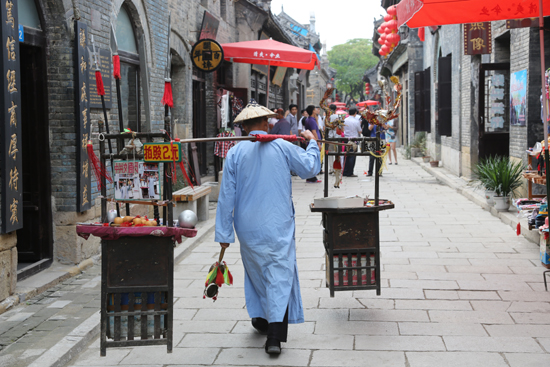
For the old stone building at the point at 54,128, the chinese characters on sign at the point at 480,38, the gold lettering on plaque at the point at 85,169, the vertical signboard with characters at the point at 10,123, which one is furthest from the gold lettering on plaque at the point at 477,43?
the vertical signboard with characters at the point at 10,123

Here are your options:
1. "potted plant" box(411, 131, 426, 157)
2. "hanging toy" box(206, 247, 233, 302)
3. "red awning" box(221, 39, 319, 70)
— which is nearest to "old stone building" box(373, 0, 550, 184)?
"potted plant" box(411, 131, 426, 157)

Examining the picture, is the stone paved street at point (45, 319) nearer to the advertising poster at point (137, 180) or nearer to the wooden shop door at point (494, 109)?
the advertising poster at point (137, 180)

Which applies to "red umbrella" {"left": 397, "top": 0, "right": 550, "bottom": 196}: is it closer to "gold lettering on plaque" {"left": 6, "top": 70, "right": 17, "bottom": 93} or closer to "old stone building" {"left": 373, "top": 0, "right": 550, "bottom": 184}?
"old stone building" {"left": 373, "top": 0, "right": 550, "bottom": 184}

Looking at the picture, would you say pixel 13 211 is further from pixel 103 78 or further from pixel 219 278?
pixel 103 78

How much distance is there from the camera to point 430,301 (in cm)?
577

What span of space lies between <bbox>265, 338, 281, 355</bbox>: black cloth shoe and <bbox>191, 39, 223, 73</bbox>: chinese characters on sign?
29.5 feet

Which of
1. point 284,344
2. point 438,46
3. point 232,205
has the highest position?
point 438,46

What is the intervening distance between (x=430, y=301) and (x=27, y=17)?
478 cm

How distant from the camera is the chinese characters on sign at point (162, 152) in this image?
4.17 meters

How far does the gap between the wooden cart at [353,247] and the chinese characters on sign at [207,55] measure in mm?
7838

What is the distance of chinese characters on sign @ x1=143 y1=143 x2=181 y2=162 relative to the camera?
4.17 meters

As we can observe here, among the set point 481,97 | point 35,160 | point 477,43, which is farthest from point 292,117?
point 35,160

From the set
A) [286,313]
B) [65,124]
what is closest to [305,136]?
[286,313]

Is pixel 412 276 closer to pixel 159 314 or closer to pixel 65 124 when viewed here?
pixel 159 314
